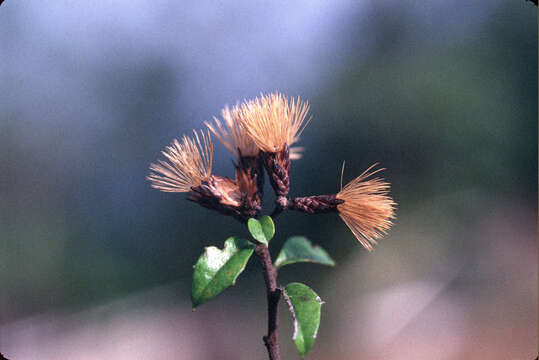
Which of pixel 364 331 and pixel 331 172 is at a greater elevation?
pixel 331 172

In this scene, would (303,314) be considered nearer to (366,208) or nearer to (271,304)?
(271,304)

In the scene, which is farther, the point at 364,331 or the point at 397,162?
the point at 397,162

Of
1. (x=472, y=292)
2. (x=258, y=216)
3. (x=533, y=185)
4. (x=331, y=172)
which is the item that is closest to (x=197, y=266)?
(x=258, y=216)

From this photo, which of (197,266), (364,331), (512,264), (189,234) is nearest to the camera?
(197,266)

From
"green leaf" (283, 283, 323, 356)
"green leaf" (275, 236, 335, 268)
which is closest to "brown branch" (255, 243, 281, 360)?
"green leaf" (283, 283, 323, 356)

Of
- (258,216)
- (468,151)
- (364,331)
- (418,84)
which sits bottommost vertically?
(364,331)

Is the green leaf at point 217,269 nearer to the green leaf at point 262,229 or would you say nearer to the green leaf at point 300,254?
the green leaf at point 262,229

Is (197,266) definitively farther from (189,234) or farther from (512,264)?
(512,264)
